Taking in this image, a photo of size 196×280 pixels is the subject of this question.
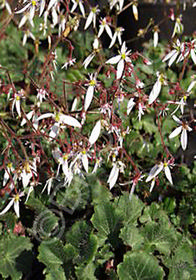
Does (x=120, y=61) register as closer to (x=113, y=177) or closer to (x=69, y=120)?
(x=69, y=120)

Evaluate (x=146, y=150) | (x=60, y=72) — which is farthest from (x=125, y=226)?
(x=60, y=72)

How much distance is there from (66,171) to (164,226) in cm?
43

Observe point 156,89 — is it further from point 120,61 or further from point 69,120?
point 69,120

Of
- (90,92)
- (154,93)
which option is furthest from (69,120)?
(154,93)

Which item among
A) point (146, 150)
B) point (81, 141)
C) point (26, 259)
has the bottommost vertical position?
point (146, 150)

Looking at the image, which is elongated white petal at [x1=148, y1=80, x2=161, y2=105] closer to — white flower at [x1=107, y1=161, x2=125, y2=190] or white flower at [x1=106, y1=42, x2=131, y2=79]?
white flower at [x1=106, y1=42, x2=131, y2=79]

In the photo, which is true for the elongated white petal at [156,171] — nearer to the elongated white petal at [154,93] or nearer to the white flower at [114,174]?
the white flower at [114,174]

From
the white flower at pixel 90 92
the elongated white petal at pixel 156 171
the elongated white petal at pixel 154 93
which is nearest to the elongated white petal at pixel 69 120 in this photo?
the white flower at pixel 90 92

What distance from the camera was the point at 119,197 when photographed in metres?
1.45

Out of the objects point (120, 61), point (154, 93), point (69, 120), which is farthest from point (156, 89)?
point (69, 120)

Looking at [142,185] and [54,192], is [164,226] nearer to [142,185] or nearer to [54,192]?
[142,185]

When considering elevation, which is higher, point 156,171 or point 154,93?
point 154,93

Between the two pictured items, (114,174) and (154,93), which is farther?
(114,174)

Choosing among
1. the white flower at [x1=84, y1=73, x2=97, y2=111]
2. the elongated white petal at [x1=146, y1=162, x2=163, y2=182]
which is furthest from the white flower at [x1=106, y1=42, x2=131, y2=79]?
the elongated white petal at [x1=146, y1=162, x2=163, y2=182]
